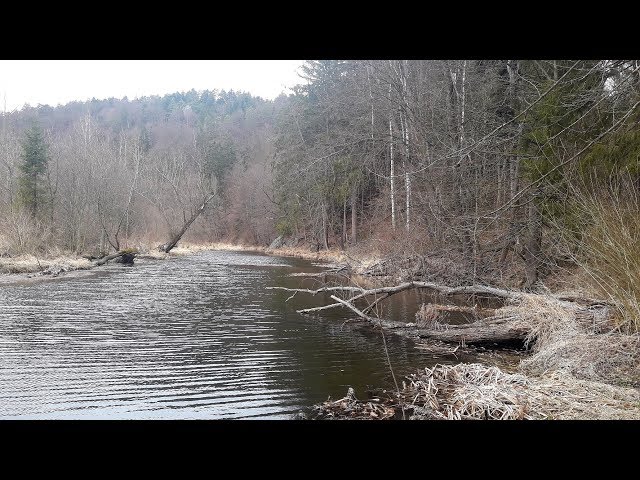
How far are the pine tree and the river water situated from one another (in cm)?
1472

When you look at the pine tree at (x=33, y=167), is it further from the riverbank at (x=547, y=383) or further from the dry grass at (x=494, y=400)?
the dry grass at (x=494, y=400)

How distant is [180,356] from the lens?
784 cm

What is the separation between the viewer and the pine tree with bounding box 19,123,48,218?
2686 cm

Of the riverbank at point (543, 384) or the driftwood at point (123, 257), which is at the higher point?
the driftwood at point (123, 257)

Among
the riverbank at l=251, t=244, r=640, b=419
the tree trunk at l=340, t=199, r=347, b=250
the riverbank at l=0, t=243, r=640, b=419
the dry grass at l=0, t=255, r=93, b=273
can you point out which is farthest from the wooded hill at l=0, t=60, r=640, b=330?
the dry grass at l=0, t=255, r=93, b=273

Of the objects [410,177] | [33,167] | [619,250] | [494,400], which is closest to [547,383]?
[494,400]

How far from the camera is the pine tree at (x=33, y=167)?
26.9m

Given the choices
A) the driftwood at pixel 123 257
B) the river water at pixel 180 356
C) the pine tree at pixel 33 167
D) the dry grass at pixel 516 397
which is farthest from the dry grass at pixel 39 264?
the dry grass at pixel 516 397

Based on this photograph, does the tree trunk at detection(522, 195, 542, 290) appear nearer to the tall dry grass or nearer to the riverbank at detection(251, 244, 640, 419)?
the riverbank at detection(251, 244, 640, 419)

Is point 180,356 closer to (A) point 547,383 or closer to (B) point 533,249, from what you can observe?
(A) point 547,383

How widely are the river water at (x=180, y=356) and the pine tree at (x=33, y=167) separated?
14722 millimetres

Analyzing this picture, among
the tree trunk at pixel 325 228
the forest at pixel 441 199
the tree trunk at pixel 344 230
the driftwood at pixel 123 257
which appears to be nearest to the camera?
the forest at pixel 441 199

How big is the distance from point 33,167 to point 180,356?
81.9 feet

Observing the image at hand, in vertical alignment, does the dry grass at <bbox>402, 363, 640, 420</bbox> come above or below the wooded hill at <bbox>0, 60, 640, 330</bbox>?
below
